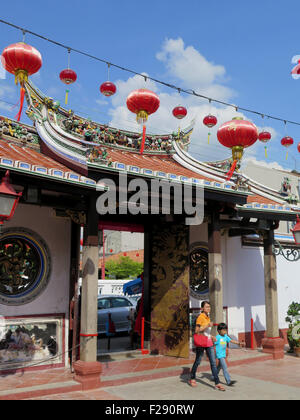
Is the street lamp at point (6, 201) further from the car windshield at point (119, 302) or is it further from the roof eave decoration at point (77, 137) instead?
the car windshield at point (119, 302)

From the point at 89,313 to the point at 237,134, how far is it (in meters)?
4.10

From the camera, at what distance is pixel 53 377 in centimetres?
692

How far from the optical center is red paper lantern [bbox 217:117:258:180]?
7.36m

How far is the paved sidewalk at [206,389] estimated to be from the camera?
611 cm

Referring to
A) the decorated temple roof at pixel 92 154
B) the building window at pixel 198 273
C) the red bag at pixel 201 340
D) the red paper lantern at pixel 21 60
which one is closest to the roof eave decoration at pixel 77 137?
the decorated temple roof at pixel 92 154

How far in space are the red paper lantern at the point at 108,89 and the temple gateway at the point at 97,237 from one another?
31.1 inches

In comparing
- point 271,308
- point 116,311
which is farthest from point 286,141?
point 116,311

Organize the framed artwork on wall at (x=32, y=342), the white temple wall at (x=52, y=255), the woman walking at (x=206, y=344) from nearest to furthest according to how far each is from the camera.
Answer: the woman walking at (x=206, y=344)
the framed artwork on wall at (x=32, y=342)
the white temple wall at (x=52, y=255)

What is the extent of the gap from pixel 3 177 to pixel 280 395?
209 inches

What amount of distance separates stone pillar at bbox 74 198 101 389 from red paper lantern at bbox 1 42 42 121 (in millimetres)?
2261

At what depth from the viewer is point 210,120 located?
1111 cm

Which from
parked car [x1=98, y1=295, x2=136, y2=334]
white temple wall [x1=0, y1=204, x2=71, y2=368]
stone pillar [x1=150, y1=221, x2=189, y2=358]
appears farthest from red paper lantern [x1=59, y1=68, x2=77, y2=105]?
parked car [x1=98, y1=295, x2=136, y2=334]

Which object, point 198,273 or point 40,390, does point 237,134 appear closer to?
point 198,273
